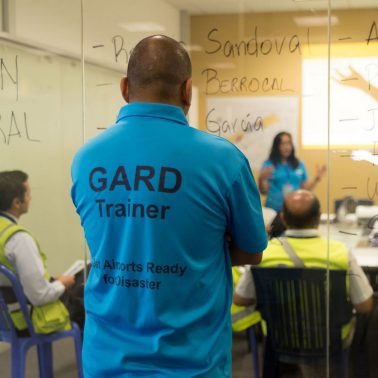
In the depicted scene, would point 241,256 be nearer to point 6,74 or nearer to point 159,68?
point 159,68

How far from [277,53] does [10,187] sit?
1.31 metres

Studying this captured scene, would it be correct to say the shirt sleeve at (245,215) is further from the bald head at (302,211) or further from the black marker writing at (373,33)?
the black marker writing at (373,33)

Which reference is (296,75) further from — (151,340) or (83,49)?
(151,340)

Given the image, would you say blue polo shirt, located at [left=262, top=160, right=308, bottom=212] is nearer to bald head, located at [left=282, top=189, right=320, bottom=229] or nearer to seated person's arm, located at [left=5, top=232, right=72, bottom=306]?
bald head, located at [left=282, top=189, right=320, bottom=229]

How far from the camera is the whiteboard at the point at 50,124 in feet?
A: 8.88

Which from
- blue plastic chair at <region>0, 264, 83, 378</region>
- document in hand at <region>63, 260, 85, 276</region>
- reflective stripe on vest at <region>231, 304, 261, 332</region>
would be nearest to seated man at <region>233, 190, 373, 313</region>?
reflective stripe on vest at <region>231, 304, 261, 332</region>

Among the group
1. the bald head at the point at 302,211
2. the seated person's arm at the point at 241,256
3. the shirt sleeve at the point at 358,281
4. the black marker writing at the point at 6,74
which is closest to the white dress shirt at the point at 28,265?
the black marker writing at the point at 6,74

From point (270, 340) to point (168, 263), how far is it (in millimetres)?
1479

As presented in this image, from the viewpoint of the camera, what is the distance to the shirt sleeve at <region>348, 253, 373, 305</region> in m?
2.46

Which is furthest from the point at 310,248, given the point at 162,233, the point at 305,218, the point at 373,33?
the point at 162,233

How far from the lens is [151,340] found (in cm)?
130

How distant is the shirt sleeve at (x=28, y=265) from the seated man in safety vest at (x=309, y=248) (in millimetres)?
952

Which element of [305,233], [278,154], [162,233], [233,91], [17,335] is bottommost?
[17,335]

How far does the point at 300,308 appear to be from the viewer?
254 centimetres
